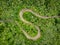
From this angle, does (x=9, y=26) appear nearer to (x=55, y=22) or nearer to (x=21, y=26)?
(x=21, y=26)

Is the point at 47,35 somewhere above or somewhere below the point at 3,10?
below

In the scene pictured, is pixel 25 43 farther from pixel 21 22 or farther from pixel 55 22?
pixel 55 22

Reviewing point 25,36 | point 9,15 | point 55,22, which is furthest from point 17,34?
point 55,22

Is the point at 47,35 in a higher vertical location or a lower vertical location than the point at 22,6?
lower

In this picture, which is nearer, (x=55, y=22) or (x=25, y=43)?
(x=25, y=43)

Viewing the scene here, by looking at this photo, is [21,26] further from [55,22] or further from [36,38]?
[55,22]

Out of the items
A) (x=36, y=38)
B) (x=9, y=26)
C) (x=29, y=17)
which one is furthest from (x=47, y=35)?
(x=9, y=26)
